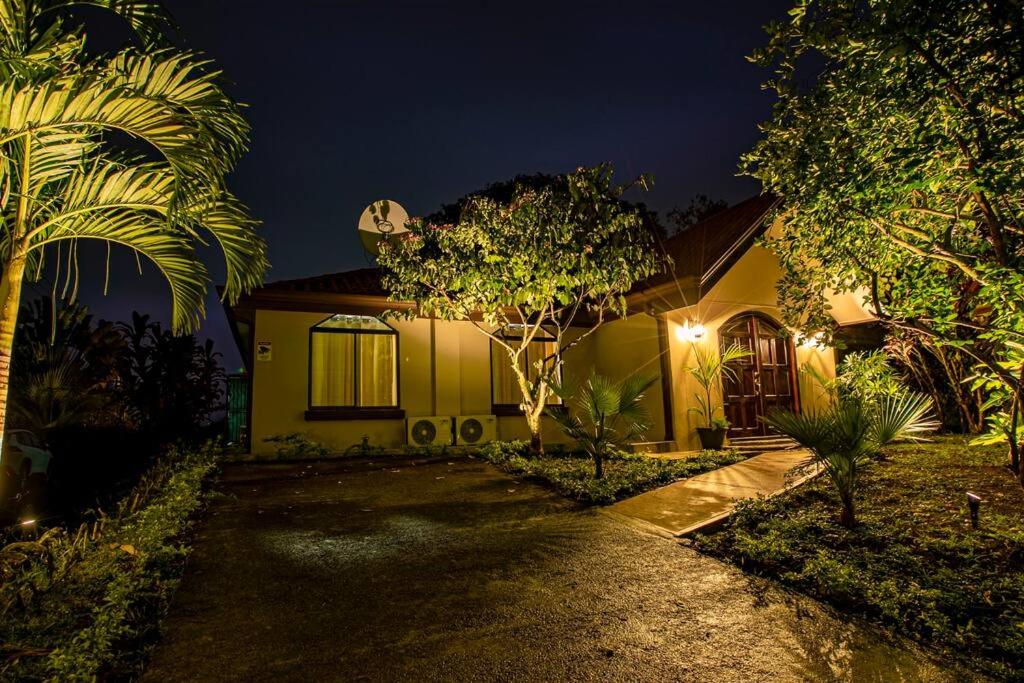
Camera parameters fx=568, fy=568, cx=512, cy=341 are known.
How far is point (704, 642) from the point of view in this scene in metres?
3.13

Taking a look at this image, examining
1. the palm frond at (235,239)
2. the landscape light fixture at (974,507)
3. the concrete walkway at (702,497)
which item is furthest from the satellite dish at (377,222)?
the landscape light fixture at (974,507)

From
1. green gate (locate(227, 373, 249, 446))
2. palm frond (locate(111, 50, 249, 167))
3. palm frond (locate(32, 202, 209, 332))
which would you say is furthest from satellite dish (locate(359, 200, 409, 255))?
palm frond (locate(111, 50, 249, 167))

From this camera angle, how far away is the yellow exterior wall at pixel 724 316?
10.6 m

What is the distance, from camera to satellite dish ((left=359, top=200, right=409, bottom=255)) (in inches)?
476

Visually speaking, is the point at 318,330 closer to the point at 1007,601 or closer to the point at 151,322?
the point at 151,322

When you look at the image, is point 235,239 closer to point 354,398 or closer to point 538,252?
point 538,252

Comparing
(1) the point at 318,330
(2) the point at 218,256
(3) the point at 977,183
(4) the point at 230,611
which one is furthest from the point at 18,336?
(3) the point at 977,183

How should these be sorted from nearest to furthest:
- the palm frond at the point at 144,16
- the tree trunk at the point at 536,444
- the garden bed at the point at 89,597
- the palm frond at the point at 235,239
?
the garden bed at the point at 89,597, the palm frond at the point at 144,16, the palm frond at the point at 235,239, the tree trunk at the point at 536,444

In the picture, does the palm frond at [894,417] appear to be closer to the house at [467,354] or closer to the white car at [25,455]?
the house at [467,354]

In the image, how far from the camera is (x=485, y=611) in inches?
137

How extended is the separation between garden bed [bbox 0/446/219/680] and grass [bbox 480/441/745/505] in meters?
4.01

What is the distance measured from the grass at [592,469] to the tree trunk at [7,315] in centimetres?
495

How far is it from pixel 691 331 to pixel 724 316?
960mm

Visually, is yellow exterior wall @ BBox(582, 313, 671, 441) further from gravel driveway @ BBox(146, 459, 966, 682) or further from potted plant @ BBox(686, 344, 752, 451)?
gravel driveway @ BBox(146, 459, 966, 682)
